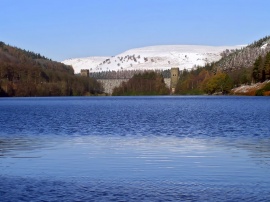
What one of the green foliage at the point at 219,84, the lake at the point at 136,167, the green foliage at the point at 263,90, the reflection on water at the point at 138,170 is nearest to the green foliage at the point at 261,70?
the green foliage at the point at 263,90

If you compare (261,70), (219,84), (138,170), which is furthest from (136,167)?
(219,84)

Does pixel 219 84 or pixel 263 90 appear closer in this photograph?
pixel 263 90

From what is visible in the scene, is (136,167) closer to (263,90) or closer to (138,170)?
(138,170)

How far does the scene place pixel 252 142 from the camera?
30047 millimetres

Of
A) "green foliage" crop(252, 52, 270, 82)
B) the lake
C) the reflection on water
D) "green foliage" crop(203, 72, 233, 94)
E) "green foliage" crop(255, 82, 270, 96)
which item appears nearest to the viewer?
the lake

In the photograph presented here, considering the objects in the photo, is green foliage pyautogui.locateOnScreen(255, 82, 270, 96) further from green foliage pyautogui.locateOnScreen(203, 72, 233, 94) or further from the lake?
the lake

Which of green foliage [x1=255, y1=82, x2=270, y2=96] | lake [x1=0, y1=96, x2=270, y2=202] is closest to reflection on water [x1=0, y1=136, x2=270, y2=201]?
lake [x1=0, y1=96, x2=270, y2=202]

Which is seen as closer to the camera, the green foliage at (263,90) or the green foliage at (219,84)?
the green foliage at (263,90)

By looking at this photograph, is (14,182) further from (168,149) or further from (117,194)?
(168,149)

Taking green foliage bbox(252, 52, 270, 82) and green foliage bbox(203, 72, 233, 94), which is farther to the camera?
green foliage bbox(203, 72, 233, 94)

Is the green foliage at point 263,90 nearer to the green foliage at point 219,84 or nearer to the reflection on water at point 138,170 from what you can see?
the green foliage at point 219,84

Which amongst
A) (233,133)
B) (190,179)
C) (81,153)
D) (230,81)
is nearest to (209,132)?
(233,133)

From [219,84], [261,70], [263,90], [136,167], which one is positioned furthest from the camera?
[219,84]

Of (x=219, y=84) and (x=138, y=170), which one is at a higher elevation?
(x=219, y=84)
